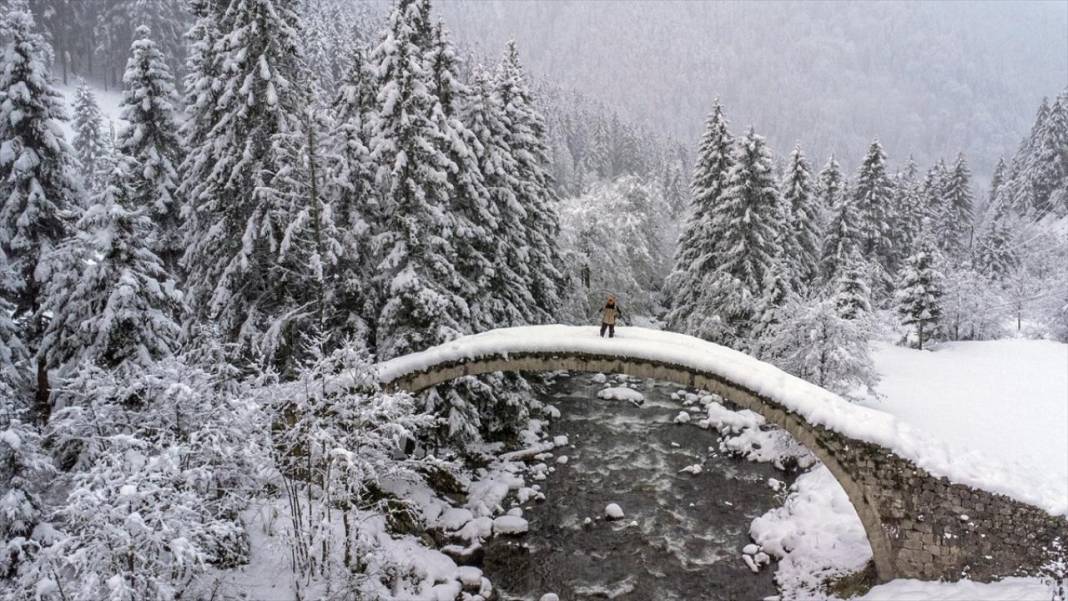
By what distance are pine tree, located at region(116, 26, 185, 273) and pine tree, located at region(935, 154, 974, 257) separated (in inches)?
2181

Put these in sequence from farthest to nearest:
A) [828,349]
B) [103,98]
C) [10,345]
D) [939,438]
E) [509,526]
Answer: [103,98]
[828,349]
[509,526]
[10,345]
[939,438]

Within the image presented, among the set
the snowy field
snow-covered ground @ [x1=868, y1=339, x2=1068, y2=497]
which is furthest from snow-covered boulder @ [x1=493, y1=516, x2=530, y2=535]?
snow-covered ground @ [x1=868, y1=339, x2=1068, y2=497]

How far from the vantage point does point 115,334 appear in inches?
588

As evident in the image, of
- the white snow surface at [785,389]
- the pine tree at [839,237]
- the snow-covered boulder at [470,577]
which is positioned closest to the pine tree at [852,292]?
the pine tree at [839,237]

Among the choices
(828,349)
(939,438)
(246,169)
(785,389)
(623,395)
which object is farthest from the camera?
(623,395)

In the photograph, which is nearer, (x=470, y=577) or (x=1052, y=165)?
(x=470, y=577)

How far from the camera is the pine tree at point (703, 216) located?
1179 inches

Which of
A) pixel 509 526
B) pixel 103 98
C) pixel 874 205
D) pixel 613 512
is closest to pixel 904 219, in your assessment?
pixel 874 205

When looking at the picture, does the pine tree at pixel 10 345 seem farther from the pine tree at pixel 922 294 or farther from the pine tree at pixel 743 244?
the pine tree at pixel 922 294

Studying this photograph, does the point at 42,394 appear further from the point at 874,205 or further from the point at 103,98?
the point at 103,98

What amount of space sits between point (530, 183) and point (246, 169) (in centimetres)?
1186

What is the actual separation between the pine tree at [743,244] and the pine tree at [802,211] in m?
6.30

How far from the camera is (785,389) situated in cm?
1593

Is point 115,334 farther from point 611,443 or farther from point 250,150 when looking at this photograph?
point 611,443
